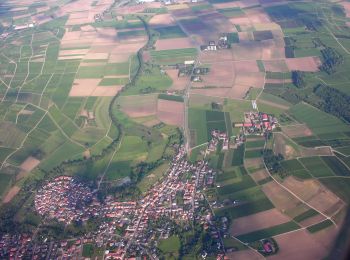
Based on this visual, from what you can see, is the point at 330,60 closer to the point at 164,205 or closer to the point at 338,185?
the point at 338,185

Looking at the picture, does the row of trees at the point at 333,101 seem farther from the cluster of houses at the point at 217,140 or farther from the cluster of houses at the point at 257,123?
the cluster of houses at the point at 217,140

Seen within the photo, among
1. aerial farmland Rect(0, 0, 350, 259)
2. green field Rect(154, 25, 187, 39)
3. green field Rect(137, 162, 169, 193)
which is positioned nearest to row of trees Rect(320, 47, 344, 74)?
aerial farmland Rect(0, 0, 350, 259)

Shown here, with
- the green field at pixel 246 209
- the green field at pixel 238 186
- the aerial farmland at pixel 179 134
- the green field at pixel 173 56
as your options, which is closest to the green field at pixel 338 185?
the aerial farmland at pixel 179 134

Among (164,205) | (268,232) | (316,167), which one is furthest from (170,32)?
(268,232)

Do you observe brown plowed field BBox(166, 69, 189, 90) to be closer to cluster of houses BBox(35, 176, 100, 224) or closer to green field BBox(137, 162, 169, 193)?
green field BBox(137, 162, 169, 193)

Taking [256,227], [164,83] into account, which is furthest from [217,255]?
[164,83]

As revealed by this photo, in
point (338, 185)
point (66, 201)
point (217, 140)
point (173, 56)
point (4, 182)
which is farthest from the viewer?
point (173, 56)
